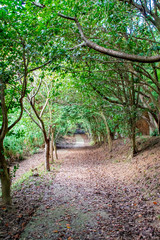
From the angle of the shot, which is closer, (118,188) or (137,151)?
(118,188)

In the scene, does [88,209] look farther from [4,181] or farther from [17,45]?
[17,45]

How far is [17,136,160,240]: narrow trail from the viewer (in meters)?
4.23

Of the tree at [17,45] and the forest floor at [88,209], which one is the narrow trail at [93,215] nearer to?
the forest floor at [88,209]

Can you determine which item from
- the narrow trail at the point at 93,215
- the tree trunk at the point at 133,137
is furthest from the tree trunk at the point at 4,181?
the tree trunk at the point at 133,137

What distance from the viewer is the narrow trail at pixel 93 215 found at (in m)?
4.23

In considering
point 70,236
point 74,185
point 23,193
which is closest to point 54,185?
point 74,185

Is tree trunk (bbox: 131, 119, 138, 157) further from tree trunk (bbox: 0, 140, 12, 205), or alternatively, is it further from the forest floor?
tree trunk (bbox: 0, 140, 12, 205)

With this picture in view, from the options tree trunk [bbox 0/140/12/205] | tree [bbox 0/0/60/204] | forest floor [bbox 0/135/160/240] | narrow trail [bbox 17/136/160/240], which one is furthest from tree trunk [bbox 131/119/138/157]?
tree trunk [bbox 0/140/12/205]

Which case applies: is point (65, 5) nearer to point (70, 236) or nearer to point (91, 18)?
point (91, 18)

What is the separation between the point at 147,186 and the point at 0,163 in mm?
5057

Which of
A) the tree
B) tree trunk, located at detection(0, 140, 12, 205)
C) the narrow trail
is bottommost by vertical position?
the narrow trail

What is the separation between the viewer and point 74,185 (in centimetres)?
843

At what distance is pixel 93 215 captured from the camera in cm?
524

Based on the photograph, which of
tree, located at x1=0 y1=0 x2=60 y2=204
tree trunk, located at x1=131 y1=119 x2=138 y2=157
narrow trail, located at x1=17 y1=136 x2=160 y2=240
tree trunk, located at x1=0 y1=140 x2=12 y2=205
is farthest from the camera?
tree trunk, located at x1=131 y1=119 x2=138 y2=157
